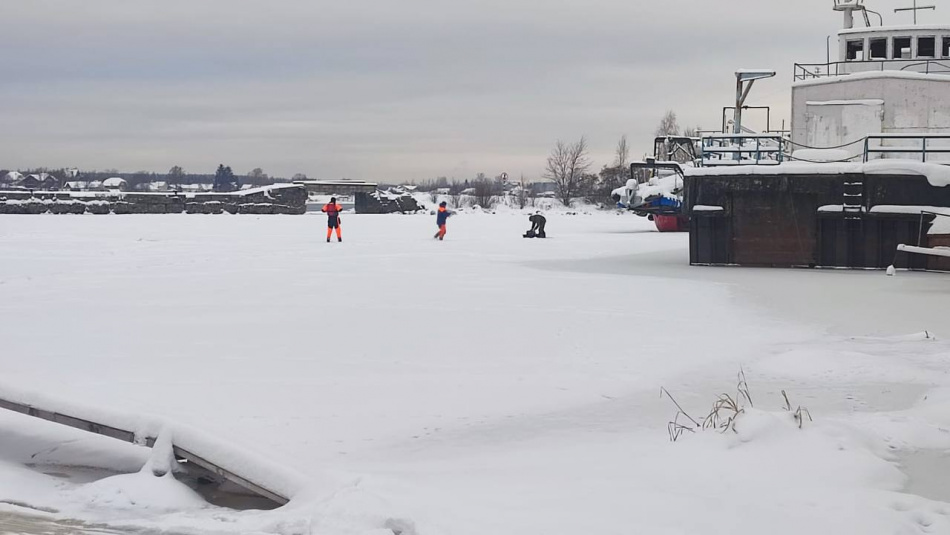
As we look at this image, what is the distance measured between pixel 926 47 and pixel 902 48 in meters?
0.54

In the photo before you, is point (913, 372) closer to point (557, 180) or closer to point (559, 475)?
point (559, 475)

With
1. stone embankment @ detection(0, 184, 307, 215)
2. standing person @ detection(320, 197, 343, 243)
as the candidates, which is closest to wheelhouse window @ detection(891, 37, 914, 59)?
standing person @ detection(320, 197, 343, 243)

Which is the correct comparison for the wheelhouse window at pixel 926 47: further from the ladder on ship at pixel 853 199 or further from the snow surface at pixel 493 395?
the snow surface at pixel 493 395

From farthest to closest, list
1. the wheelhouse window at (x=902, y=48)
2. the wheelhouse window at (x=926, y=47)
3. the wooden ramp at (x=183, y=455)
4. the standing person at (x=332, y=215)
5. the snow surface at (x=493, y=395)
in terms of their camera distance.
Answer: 1. the standing person at (x=332, y=215)
2. the wheelhouse window at (x=902, y=48)
3. the wheelhouse window at (x=926, y=47)
4. the wooden ramp at (x=183, y=455)
5. the snow surface at (x=493, y=395)

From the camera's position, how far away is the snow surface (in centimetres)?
516

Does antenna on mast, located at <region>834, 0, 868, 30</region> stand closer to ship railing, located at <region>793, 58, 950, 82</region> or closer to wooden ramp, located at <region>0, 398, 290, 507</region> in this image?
ship railing, located at <region>793, 58, 950, 82</region>

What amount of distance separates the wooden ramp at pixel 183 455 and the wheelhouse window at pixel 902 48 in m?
23.1

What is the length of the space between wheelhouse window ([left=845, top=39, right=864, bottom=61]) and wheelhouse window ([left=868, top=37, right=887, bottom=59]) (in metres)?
0.22

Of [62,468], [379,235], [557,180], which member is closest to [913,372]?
[62,468]

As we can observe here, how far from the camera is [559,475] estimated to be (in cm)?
569

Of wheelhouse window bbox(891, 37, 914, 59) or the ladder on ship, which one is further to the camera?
wheelhouse window bbox(891, 37, 914, 59)

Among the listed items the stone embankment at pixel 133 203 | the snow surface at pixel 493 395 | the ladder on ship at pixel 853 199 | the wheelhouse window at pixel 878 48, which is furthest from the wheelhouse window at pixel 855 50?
the stone embankment at pixel 133 203

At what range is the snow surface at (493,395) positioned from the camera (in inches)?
203

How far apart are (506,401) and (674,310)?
546 centimetres
